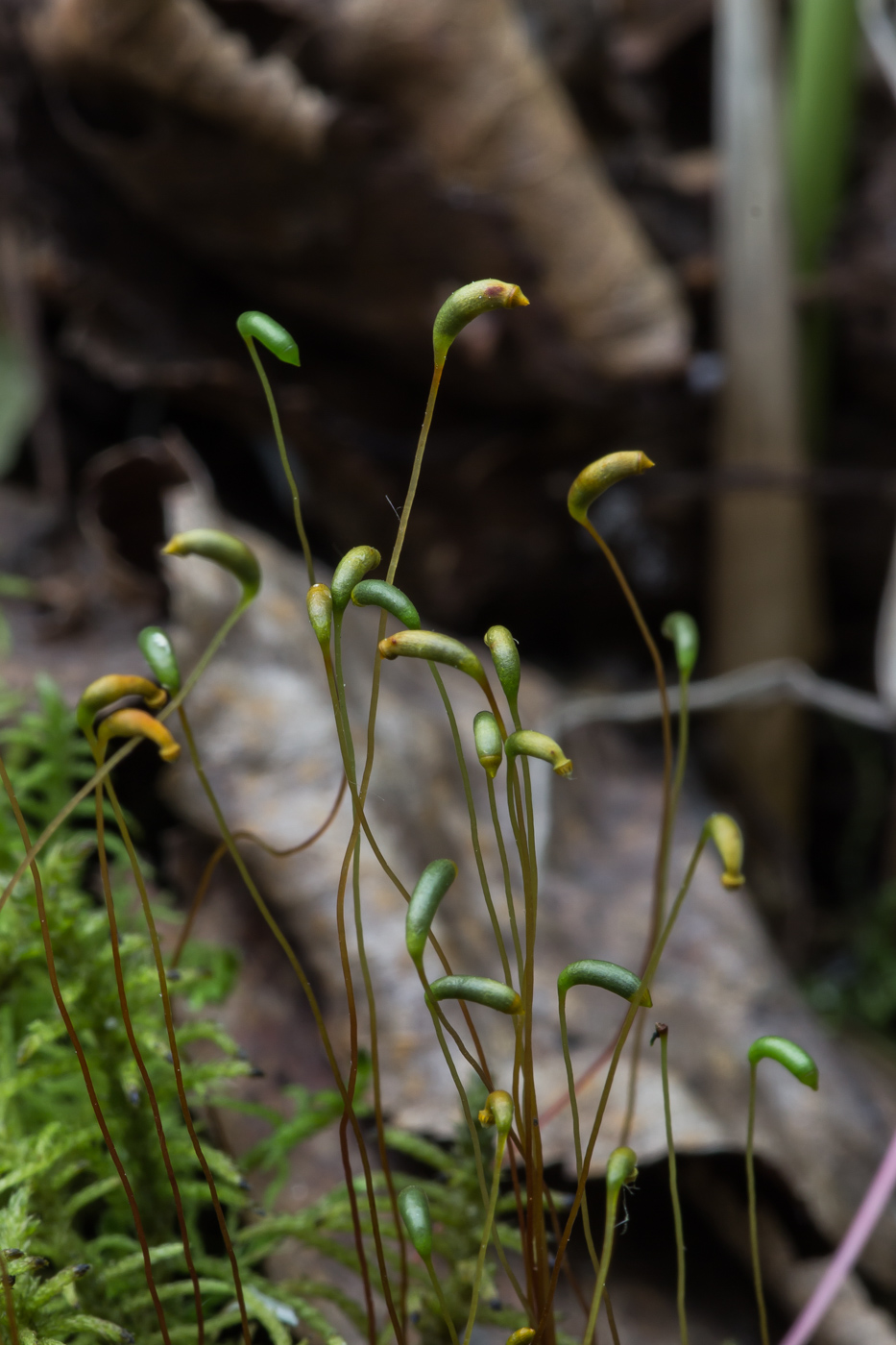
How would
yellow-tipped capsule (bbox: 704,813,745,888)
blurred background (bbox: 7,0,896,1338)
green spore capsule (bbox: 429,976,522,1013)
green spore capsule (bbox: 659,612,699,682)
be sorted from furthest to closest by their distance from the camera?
1. blurred background (bbox: 7,0,896,1338)
2. green spore capsule (bbox: 659,612,699,682)
3. yellow-tipped capsule (bbox: 704,813,745,888)
4. green spore capsule (bbox: 429,976,522,1013)

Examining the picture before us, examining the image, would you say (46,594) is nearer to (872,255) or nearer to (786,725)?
(786,725)

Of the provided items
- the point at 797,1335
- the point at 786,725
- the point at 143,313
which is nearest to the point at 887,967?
the point at 786,725

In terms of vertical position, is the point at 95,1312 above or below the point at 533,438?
below

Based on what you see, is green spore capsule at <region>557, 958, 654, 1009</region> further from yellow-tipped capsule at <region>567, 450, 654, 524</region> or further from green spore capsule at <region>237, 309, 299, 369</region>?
green spore capsule at <region>237, 309, 299, 369</region>

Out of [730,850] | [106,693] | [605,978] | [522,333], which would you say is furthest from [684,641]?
[522,333]

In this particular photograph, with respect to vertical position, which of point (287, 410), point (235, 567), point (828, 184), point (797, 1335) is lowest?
point (797, 1335)

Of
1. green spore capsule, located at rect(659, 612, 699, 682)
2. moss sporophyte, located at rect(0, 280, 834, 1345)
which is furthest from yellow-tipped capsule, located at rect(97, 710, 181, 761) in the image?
green spore capsule, located at rect(659, 612, 699, 682)

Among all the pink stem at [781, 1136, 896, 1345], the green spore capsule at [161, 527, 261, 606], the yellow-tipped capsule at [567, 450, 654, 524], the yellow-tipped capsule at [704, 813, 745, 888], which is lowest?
the pink stem at [781, 1136, 896, 1345]
